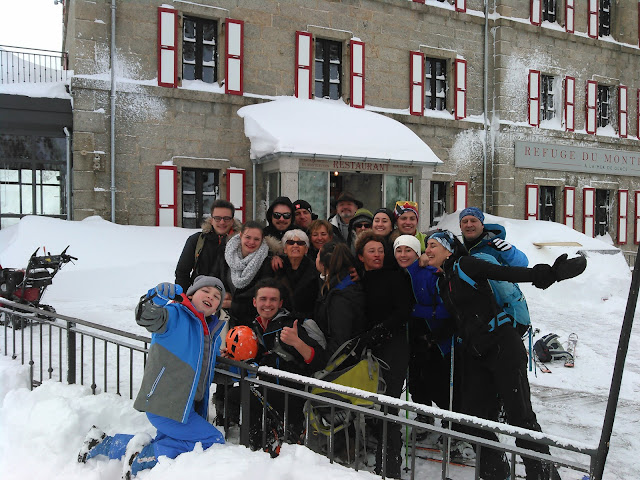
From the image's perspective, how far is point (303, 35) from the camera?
1401cm

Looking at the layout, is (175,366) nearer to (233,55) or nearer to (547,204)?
(233,55)

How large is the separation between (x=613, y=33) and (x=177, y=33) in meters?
15.7

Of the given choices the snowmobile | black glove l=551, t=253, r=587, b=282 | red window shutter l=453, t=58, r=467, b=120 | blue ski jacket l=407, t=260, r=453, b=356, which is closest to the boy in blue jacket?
blue ski jacket l=407, t=260, r=453, b=356

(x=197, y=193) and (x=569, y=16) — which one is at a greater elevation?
(x=569, y=16)

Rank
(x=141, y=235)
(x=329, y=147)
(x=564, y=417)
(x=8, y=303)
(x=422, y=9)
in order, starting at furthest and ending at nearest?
1. (x=422, y=9)
2. (x=329, y=147)
3. (x=141, y=235)
4. (x=8, y=303)
5. (x=564, y=417)

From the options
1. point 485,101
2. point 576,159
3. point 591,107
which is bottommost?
point 576,159

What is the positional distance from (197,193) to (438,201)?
24.6 ft

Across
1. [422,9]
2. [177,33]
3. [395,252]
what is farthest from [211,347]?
[422,9]

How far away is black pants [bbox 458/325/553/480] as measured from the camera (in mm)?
3045

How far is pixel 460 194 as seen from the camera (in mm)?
16188

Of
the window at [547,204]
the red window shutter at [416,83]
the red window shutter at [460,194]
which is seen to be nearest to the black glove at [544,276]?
the red window shutter at [416,83]

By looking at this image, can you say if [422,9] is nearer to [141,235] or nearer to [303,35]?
[303,35]

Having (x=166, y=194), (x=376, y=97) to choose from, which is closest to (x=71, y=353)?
(x=166, y=194)

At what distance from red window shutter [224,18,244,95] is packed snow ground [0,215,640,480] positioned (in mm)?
3952
